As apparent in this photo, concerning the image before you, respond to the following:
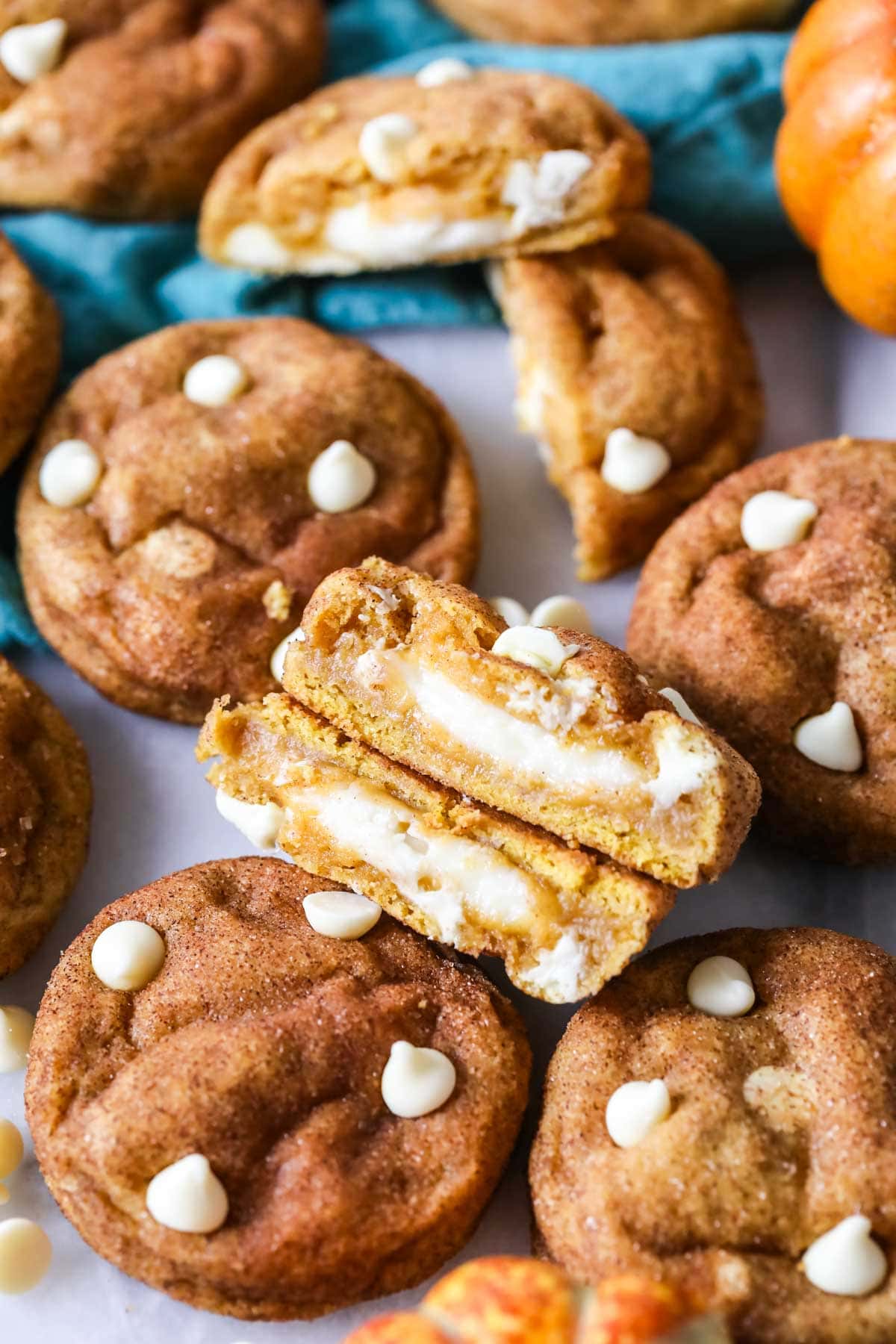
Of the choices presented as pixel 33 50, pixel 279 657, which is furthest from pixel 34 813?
pixel 33 50

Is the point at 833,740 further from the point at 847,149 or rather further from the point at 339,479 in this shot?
the point at 847,149

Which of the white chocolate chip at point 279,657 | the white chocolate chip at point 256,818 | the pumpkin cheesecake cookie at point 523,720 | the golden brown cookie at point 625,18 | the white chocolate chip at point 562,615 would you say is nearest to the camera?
the pumpkin cheesecake cookie at point 523,720

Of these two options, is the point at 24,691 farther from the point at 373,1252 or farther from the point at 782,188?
the point at 782,188

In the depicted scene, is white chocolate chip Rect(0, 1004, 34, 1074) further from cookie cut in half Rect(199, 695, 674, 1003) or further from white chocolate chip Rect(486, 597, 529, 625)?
A: white chocolate chip Rect(486, 597, 529, 625)

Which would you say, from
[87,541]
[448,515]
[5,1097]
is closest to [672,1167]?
[5,1097]

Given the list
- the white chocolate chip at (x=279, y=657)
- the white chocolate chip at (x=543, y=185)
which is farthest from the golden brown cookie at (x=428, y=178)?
the white chocolate chip at (x=279, y=657)

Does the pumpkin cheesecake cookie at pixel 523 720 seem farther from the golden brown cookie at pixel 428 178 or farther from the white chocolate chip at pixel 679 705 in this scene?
the golden brown cookie at pixel 428 178

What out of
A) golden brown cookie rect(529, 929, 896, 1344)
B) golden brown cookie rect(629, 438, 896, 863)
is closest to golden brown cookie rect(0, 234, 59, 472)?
golden brown cookie rect(629, 438, 896, 863)
